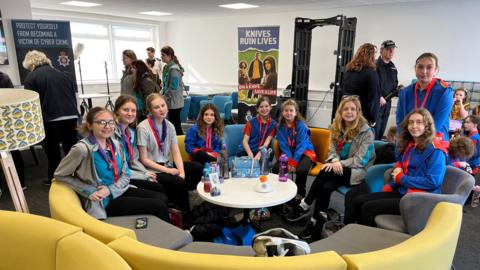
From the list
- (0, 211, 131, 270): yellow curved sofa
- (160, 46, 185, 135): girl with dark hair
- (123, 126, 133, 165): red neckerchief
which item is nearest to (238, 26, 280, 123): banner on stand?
(160, 46, 185, 135): girl with dark hair

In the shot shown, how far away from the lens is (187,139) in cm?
334

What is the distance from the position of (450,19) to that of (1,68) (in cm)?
748

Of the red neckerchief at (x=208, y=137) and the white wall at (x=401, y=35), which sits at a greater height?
the white wall at (x=401, y=35)

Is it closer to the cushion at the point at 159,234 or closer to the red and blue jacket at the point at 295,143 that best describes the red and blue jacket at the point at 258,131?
the red and blue jacket at the point at 295,143

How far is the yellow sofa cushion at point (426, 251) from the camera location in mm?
1257

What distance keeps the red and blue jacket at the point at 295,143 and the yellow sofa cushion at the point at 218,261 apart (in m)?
1.94

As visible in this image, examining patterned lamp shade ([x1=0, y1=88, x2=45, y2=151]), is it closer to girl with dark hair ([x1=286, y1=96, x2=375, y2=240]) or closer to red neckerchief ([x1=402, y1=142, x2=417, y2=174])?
girl with dark hair ([x1=286, y1=96, x2=375, y2=240])

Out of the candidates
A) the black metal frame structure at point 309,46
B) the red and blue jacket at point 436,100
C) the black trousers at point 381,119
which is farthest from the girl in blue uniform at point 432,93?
the black metal frame structure at point 309,46

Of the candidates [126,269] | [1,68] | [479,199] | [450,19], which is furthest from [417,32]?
[1,68]

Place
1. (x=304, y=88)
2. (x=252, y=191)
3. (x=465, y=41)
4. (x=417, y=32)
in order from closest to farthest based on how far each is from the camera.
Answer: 1. (x=252, y=191)
2. (x=465, y=41)
3. (x=417, y=32)
4. (x=304, y=88)

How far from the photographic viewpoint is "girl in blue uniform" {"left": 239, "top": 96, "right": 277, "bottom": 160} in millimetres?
3425

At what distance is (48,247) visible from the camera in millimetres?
1418

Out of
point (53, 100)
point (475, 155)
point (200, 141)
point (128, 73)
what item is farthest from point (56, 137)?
point (475, 155)

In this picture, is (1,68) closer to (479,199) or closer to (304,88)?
(304,88)
